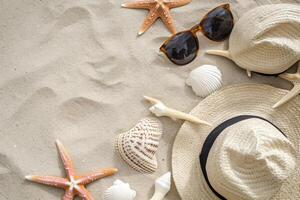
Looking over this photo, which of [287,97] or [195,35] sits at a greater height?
[195,35]

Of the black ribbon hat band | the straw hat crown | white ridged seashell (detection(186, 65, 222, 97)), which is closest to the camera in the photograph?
the straw hat crown

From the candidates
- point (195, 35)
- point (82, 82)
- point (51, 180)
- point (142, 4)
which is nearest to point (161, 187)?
point (51, 180)

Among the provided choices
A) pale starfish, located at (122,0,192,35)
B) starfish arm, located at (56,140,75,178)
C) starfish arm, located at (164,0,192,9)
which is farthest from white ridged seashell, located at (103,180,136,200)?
starfish arm, located at (164,0,192,9)

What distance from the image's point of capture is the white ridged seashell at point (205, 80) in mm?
1661

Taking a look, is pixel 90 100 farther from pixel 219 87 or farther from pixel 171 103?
pixel 219 87

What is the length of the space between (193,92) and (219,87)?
103 millimetres

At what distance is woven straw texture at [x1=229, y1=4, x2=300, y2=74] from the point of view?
5.19 ft

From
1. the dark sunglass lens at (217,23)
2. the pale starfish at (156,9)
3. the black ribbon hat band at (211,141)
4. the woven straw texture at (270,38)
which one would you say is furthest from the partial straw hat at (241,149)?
the pale starfish at (156,9)

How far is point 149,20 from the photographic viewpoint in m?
1.72

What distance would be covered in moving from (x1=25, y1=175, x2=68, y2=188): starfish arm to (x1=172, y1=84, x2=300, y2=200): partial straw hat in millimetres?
403

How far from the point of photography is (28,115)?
165 centimetres

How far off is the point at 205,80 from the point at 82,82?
47 cm

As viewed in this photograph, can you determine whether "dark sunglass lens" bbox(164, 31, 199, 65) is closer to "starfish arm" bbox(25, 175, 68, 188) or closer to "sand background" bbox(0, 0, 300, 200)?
"sand background" bbox(0, 0, 300, 200)

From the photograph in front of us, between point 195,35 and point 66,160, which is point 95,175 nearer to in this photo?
point 66,160
